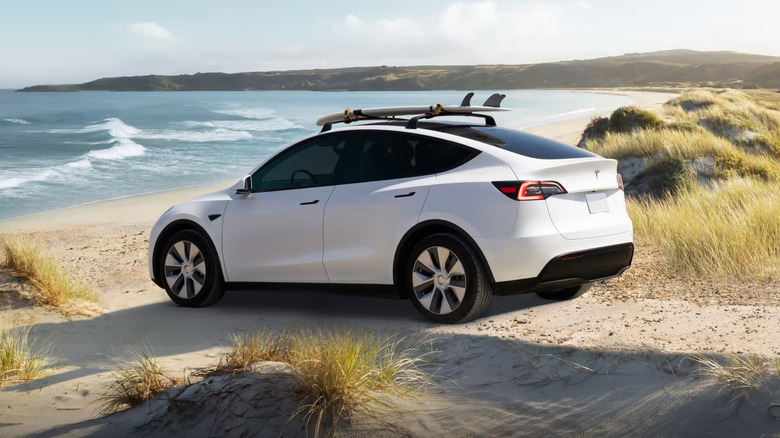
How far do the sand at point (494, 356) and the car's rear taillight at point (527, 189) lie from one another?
103 centimetres

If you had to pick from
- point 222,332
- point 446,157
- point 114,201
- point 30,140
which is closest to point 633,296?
point 446,157

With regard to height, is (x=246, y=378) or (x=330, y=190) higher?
(x=330, y=190)

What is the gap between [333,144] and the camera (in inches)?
303

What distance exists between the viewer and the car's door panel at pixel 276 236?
749 cm

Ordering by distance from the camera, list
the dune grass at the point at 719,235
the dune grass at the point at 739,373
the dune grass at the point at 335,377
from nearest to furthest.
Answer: the dune grass at the point at 739,373
the dune grass at the point at 335,377
the dune grass at the point at 719,235

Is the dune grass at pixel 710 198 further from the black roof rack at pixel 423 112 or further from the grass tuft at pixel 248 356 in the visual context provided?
the grass tuft at pixel 248 356

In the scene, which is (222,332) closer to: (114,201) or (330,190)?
(330,190)

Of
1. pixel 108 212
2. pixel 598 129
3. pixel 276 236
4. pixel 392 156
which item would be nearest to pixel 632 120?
pixel 598 129

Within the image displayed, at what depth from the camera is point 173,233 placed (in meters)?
8.58

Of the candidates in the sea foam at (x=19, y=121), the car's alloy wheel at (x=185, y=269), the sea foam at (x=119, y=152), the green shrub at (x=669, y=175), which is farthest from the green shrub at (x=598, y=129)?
the sea foam at (x=19, y=121)

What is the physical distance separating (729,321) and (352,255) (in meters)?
2.98

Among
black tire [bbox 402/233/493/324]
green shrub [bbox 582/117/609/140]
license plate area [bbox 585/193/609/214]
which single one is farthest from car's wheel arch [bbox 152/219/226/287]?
green shrub [bbox 582/117/609/140]

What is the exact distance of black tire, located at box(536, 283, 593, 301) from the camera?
25.9 feet

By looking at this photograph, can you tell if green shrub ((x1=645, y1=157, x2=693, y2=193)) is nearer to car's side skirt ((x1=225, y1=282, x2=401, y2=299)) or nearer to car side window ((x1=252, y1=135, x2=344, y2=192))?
car side window ((x1=252, y1=135, x2=344, y2=192))
